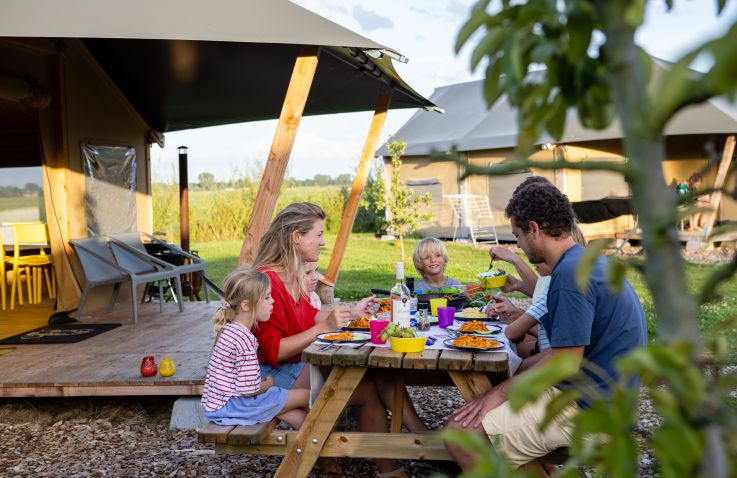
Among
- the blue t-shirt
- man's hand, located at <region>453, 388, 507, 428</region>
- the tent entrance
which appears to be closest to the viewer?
the blue t-shirt

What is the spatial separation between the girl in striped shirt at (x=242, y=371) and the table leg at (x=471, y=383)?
0.76 m

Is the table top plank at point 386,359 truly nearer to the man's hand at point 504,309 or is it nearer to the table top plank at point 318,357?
the table top plank at point 318,357

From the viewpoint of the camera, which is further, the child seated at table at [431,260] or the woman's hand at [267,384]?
the child seated at table at [431,260]

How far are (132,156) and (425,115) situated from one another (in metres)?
10.6

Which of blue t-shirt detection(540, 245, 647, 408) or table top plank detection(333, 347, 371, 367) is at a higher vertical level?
blue t-shirt detection(540, 245, 647, 408)

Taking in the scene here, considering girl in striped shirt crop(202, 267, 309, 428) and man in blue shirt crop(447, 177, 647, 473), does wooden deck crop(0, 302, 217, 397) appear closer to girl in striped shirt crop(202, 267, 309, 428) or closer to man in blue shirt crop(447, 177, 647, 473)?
girl in striped shirt crop(202, 267, 309, 428)

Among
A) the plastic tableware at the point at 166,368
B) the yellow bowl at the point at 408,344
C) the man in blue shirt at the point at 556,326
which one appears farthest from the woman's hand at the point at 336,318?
the plastic tableware at the point at 166,368

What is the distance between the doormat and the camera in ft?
19.1

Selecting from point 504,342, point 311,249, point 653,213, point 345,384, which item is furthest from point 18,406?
point 653,213

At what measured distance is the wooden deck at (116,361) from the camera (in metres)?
4.34

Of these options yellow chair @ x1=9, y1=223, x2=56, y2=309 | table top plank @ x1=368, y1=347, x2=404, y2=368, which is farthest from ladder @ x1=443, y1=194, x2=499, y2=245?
table top plank @ x1=368, y1=347, x2=404, y2=368

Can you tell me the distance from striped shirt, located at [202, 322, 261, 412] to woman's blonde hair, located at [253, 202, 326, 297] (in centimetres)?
A: 60

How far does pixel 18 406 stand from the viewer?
4.71 metres

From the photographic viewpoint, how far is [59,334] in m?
6.12
